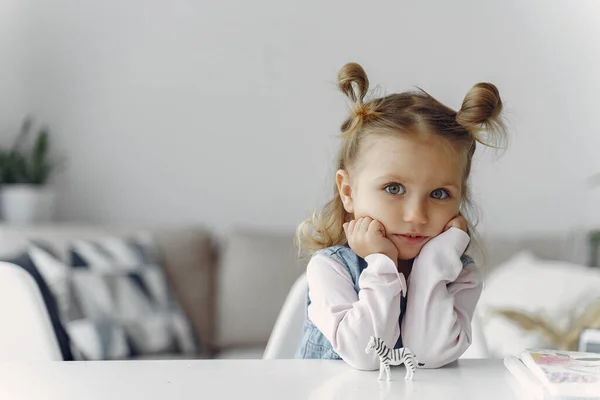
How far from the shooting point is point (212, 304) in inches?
112

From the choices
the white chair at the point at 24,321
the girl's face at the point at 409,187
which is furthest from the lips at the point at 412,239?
the white chair at the point at 24,321

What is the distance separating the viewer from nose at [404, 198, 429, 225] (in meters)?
0.91

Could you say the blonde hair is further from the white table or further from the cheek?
the white table

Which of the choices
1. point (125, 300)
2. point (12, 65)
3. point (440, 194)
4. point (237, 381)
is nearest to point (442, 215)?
point (440, 194)

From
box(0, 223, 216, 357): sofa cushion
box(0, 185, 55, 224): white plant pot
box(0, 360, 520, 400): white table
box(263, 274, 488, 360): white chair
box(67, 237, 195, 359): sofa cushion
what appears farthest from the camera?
box(0, 185, 55, 224): white plant pot

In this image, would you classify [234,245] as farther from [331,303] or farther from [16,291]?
[331,303]

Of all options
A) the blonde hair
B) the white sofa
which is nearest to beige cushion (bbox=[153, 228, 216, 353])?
the white sofa

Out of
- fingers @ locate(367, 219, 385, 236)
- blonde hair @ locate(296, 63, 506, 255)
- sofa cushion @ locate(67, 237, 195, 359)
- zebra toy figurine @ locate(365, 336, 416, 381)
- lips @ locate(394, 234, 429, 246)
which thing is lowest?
sofa cushion @ locate(67, 237, 195, 359)

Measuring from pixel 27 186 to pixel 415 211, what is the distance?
226 centimetres

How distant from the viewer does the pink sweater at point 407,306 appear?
0.87 metres

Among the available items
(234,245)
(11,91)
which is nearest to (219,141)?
(234,245)

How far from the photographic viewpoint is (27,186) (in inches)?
112

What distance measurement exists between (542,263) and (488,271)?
0.78ft

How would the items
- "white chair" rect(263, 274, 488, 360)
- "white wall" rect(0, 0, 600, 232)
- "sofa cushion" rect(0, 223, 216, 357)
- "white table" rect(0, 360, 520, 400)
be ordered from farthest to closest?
"white wall" rect(0, 0, 600, 232)
"sofa cushion" rect(0, 223, 216, 357)
"white chair" rect(263, 274, 488, 360)
"white table" rect(0, 360, 520, 400)
